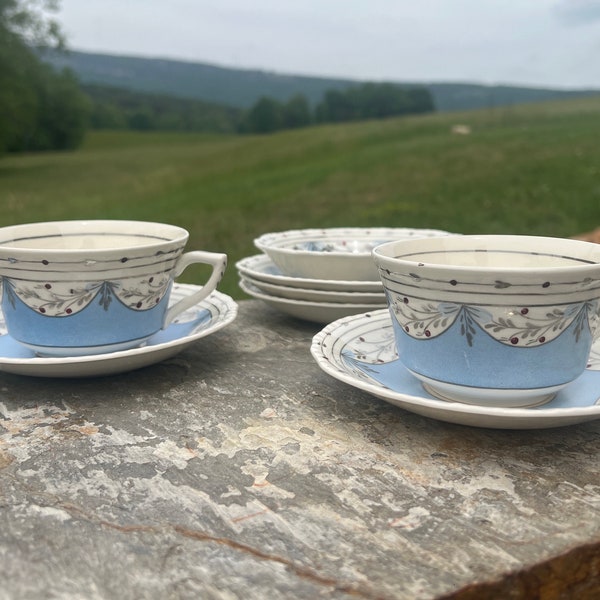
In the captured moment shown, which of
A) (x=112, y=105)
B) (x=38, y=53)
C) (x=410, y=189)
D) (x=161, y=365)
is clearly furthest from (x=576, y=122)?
(x=112, y=105)

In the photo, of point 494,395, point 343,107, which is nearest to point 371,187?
point 494,395

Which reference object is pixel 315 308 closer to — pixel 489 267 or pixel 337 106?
pixel 489 267

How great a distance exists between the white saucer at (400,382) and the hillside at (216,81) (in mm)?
20182

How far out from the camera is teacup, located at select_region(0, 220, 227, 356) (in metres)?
1.16

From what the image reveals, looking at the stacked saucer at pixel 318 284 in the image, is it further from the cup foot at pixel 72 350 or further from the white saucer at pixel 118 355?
the cup foot at pixel 72 350

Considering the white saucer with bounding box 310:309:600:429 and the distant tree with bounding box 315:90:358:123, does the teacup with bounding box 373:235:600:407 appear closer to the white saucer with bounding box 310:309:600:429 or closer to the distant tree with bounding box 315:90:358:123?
the white saucer with bounding box 310:309:600:429

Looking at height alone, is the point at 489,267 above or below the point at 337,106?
below

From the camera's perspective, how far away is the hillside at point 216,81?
83.5ft

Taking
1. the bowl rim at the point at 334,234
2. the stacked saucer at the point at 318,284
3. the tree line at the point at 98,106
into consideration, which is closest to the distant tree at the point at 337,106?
the tree line at the point at 98,106

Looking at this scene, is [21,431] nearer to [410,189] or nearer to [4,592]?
[4,592]

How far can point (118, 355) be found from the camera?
1.11 meters

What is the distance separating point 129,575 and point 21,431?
1.44 ft

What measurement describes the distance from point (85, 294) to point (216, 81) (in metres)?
50.9

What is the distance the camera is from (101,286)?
3.88ft
